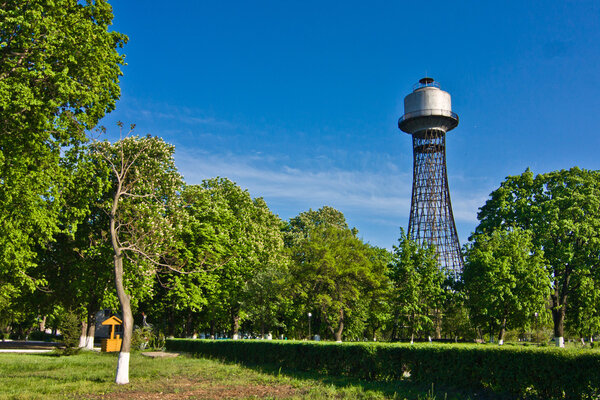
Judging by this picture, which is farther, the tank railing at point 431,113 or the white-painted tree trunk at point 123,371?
the tank railing at point 431,113

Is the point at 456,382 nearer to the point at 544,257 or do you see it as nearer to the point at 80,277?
the point at 80,277

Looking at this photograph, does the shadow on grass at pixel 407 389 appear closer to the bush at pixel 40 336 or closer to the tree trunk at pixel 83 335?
the tree trunk at pixel 83 335

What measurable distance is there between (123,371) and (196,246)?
20.0 m

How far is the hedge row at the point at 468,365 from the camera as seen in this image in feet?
35.4

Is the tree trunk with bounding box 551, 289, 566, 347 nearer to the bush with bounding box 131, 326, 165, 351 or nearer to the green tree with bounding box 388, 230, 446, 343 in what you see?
the green tree with bounding box 388, 230, 446, 343

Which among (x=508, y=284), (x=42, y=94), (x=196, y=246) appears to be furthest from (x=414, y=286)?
(x=42, y=94)

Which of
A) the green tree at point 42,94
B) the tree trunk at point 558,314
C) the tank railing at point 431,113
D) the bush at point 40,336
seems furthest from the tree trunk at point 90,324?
the tank railing at point 431,113

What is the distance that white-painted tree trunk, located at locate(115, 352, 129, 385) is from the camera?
48.5ft

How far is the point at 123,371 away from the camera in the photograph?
49.0 feet

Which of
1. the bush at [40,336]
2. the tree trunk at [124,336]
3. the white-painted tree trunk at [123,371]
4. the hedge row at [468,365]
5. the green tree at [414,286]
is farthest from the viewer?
the bush at [40,336]

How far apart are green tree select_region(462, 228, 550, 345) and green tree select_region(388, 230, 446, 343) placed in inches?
140

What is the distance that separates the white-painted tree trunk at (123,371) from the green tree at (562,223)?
103 feet

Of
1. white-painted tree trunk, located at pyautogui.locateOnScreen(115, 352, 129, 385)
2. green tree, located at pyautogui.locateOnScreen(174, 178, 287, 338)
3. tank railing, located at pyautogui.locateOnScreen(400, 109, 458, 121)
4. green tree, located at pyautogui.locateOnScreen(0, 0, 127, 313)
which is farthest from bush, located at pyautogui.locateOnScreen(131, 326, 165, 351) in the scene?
tank railing, located at pyautogui.locateOnScreen(400, 109, 458, 121)

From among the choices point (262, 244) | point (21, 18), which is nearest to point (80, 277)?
point (262, 244)
